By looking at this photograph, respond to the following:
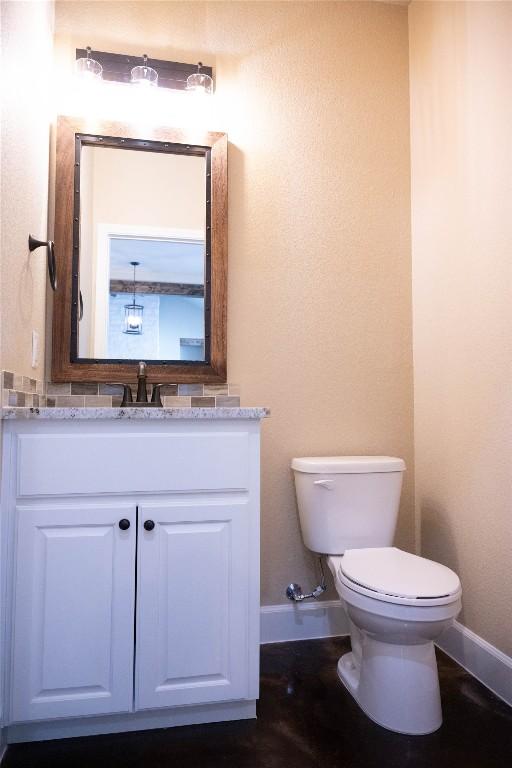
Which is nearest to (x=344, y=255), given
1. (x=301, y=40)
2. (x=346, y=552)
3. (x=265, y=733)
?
(x=301, y=40)

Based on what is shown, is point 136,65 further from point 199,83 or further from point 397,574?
point 397,574

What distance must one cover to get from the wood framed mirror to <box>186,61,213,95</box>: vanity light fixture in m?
0.18

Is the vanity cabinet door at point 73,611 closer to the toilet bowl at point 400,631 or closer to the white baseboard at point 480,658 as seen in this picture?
the toilet bowl at point 400,631

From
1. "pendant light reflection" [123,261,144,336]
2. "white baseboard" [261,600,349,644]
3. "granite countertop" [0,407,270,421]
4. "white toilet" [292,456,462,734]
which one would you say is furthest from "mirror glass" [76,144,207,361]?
"white baseboard" [261,600,349,644]

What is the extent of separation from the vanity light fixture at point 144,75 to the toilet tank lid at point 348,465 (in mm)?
1512

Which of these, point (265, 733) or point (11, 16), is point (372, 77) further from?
point (265, 733)

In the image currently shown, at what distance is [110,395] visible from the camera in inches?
72.8

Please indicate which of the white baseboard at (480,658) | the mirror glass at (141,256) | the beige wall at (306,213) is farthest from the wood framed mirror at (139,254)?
the white baseboard at (480,658)

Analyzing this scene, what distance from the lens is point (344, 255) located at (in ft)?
6.79

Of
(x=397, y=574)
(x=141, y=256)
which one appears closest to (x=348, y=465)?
(x=397, y=574)

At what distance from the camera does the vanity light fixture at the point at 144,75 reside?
6.11 ft

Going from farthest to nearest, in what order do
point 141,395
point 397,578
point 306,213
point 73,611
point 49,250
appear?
point 306,213 → point 141,395 → point 49,250 → point 397,578 → point 73,611

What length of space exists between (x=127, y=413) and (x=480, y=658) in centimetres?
139

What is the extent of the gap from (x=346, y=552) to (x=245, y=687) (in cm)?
49
